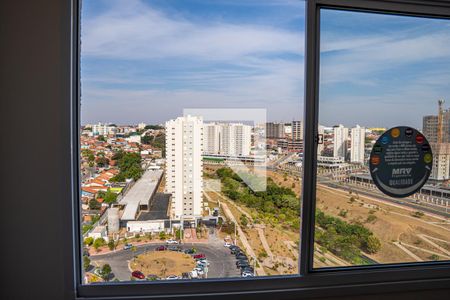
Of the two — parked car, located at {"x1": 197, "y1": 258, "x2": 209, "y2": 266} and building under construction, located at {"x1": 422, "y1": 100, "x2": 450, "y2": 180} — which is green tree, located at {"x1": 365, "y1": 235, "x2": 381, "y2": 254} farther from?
parked car, located at {"x1": 197, "y1": 258, "x2": 209, "y2": 266}

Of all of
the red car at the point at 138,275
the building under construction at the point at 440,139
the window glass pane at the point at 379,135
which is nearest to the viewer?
the red car at the point at 138,275

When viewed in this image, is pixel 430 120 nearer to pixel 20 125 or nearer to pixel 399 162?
pixel 399 162

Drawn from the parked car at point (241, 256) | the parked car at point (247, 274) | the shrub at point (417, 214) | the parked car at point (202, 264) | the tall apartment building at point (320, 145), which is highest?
the tall apartment building at point (320, 145)

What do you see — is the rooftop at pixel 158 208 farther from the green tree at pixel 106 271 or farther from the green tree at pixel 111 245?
the green tree at pixel 106 271

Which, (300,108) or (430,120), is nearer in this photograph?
(300,108)

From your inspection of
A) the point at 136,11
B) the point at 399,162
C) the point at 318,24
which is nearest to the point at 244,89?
the point at 318,24

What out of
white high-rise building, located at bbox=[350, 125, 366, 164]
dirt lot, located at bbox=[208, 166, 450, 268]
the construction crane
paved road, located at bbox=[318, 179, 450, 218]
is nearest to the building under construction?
the construction crane

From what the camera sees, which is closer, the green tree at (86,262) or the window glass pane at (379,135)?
the green tree at (86,262)

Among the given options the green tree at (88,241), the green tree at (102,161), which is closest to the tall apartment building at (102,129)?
the green tree at (102,161)
